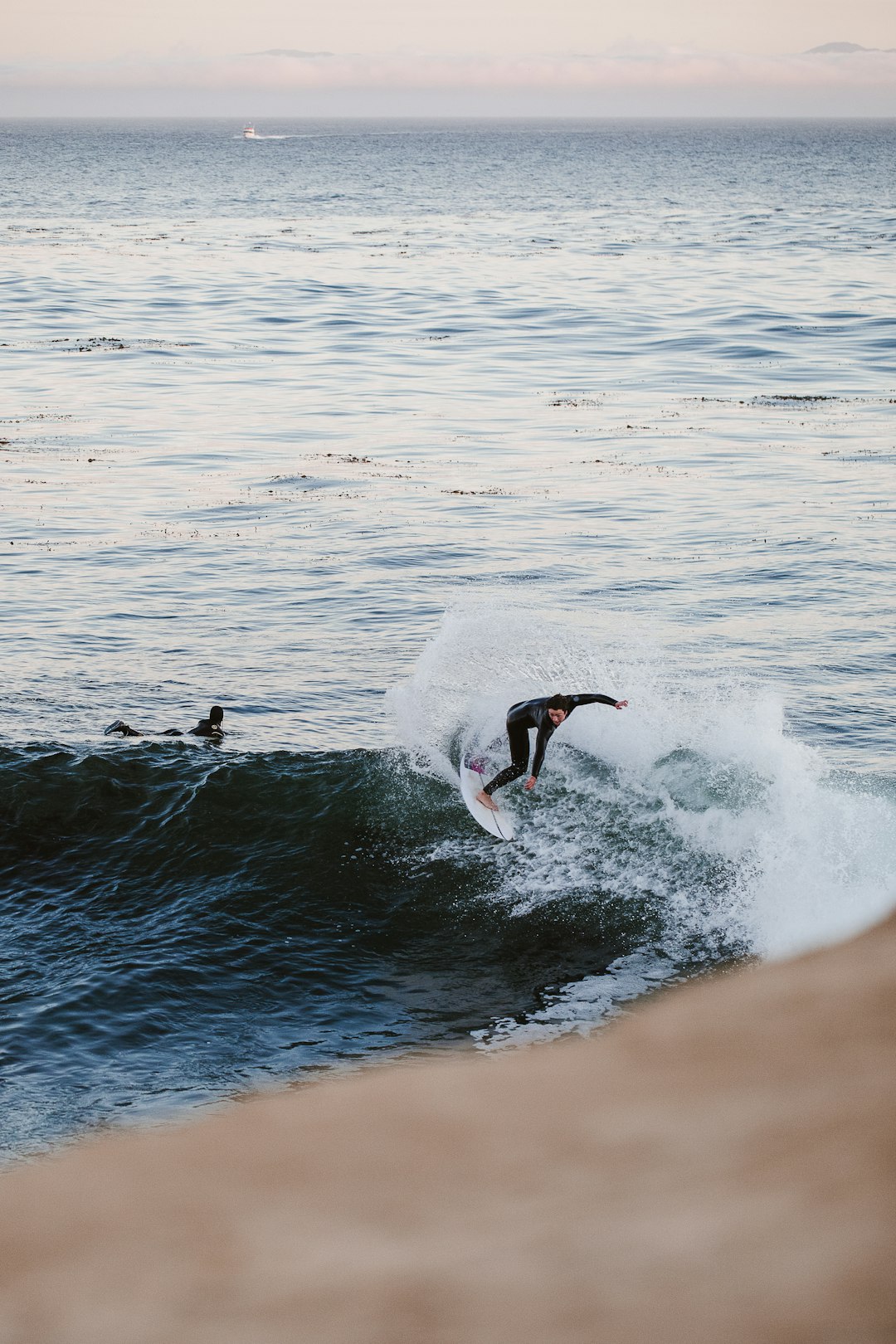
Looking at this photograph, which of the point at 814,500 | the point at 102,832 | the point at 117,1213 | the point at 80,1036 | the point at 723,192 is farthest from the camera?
the point at 723,192

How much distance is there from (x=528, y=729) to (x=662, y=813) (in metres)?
1.82

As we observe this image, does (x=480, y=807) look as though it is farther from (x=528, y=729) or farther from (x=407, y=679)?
(x=407, y=679)

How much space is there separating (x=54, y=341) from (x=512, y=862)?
36778 mm

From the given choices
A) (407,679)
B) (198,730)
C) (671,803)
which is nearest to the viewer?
(671,803)

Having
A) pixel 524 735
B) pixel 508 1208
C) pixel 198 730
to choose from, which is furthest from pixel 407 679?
pixel 508 1208

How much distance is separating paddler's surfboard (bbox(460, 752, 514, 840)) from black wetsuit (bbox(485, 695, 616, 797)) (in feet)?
0.68

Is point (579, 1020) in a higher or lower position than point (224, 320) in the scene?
lower

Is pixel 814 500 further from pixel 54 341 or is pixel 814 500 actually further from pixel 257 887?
pixel 54 341

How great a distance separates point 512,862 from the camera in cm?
1445

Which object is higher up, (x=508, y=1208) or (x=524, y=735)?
(x=524, y=735)

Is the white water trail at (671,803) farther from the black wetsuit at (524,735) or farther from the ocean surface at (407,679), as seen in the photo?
the black wetsuit at (524,735)

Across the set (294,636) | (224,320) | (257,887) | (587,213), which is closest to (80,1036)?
(257,887)

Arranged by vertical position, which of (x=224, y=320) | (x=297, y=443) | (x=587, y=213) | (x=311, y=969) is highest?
(x=587, y=213)

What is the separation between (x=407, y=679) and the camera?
1927 cm
